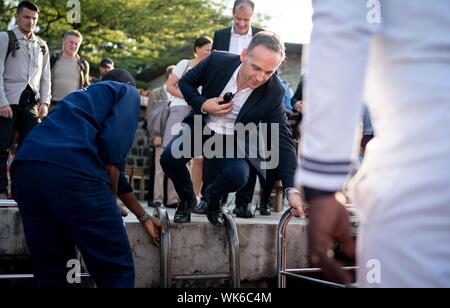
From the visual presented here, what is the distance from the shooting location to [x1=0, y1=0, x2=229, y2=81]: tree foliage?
15.6 meters

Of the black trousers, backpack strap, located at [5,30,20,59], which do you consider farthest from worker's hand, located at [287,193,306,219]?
backpack strap, located at [5,30,20,59]

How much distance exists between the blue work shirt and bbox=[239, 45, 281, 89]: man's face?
1.06 meters

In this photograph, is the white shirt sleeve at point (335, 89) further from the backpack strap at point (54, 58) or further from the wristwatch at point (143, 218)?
the backpack strap at point (54, 58)

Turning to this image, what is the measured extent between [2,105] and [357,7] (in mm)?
4854

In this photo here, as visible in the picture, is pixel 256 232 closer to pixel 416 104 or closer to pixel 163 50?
pixel 416 104

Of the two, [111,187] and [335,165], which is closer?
[335,165]

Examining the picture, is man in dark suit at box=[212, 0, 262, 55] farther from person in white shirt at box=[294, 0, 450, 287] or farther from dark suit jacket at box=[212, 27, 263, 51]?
person in white shirt at box=[294, 0, 450, 287]

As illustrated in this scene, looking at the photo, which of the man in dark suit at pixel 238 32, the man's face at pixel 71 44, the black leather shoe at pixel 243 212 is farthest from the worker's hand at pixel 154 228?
the man's face at pixel 71 44

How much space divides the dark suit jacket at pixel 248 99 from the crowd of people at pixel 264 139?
0.04 feet

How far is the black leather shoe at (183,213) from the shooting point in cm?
434

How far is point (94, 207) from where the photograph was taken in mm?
2939

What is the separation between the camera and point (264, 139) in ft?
14.9

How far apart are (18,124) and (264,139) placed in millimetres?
2714

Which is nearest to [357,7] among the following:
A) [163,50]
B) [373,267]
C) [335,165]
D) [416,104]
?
[416,104]
